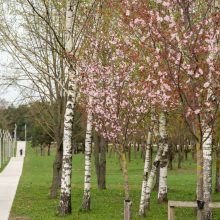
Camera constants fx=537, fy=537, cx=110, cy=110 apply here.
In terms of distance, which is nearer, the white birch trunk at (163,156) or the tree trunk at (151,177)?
the tree trunk at (151,177)

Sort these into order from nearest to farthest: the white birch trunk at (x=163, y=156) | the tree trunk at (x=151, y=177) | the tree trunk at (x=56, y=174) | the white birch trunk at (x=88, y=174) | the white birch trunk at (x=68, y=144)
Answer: the white birch trunk at (x=68, y=144)
the tree trunk at (x=151, y=177)
the white birch trunk at (x=88, y=174)
the white birch trunk at (x=163, y=156)
the tree trunk at (x=56, y=174)

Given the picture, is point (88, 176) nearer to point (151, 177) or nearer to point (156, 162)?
point (151, 177)

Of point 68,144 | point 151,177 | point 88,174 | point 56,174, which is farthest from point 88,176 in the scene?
point 56,174

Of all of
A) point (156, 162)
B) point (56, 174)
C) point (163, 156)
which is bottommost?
point (56, 174)

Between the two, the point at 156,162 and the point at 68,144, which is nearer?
the point at 68,144

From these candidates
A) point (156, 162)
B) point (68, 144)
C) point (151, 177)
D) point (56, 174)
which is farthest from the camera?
point (56, 174)

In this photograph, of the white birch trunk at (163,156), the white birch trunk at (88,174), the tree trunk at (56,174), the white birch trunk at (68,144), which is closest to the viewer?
the white birch trunk at (68,144)

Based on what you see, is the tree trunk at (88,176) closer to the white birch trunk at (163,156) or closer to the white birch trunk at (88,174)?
the white birch trunk at (88,174)

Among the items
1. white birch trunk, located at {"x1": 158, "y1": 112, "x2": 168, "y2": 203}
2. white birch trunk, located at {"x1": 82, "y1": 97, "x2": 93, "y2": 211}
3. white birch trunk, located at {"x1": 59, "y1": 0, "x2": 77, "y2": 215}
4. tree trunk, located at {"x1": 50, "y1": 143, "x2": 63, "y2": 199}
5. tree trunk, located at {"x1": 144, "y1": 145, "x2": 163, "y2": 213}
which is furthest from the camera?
tree trunk, located at {"x1": 50, "y1": 143, "x2": 63, "y2": 199}

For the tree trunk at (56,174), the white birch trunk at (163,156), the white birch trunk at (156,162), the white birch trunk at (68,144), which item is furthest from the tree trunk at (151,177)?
the tree trunk at (56,174)

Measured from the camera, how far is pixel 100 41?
14.4 meters

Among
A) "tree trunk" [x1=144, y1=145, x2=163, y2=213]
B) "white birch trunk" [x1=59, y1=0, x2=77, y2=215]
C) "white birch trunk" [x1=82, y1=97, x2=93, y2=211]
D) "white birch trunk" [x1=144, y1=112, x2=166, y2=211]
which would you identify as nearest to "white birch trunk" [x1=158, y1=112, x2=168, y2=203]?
"white birch trunk" [x1=144, y1=112, x2=166, y2=211]

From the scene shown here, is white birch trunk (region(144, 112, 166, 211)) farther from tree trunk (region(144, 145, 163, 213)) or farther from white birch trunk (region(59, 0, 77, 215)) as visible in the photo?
white birch trunk (region(59, 0, 77, 215))

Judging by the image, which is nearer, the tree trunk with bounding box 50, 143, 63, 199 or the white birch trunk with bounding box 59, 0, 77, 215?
the white birch trunk with bounding box 59, 0, 77, 215
